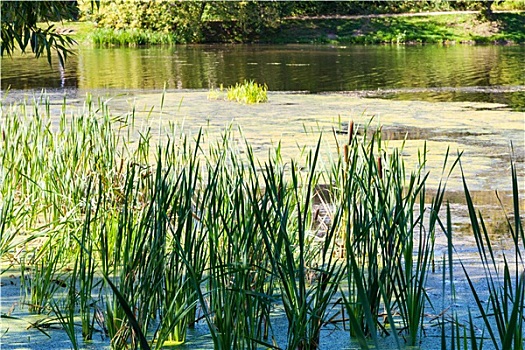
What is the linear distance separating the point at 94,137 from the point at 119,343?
6.52ft

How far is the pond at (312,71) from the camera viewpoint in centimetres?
1614

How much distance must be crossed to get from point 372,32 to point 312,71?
47.8ft

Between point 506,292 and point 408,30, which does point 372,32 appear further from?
point 506,292

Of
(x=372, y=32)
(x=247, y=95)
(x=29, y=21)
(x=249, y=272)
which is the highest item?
(x=29, y=21)

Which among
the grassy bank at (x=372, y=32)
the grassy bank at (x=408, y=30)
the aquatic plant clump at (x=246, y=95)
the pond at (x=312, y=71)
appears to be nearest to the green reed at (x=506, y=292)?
the pond at (x=312, y=71)

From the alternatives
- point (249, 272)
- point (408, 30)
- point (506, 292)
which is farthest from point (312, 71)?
point (506, 292)

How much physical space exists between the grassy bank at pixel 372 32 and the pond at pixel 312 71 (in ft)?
10.7

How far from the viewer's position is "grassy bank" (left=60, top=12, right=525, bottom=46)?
32594 millimetres

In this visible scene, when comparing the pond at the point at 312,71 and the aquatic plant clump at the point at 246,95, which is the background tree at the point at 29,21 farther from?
the aquatic plant clump at the point at 246,95

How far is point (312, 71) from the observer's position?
20.4 metres

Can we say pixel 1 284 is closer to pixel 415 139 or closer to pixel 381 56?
pixel 415 139

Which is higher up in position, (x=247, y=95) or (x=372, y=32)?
(x=372, y=32)

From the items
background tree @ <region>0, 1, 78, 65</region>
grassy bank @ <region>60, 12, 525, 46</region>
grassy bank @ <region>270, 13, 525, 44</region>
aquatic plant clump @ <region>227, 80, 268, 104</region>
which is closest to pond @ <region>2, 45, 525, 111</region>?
aquatic plant clump @ <region>227, 80, 268, 104</region>

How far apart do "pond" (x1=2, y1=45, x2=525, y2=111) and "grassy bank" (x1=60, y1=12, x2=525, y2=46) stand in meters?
3.25
